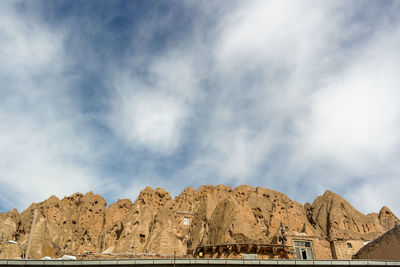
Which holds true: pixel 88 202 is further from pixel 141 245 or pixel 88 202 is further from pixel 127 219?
pixel 141 245

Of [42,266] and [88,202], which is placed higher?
[88,202]

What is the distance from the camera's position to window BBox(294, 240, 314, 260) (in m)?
40.0

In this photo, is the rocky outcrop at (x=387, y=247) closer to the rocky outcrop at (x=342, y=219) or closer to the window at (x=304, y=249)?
the window at (x=304, y=249)

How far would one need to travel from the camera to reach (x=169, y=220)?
229 feet

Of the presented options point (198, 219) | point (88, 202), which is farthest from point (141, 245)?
point (88, 202)

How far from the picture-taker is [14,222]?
253 feet

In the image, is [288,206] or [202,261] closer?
[202,261]

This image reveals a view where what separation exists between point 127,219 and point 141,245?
8.64 metres

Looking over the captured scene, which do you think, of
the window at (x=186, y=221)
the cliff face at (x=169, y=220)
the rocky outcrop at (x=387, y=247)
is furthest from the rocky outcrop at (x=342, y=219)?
the rocky outcrop at (x=387, y=247)

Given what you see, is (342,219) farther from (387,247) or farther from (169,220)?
(387,247)

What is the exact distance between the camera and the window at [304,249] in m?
40.0

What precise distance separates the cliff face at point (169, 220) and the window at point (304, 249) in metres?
14.4

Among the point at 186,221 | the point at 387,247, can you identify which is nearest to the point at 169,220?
the point at 186,221

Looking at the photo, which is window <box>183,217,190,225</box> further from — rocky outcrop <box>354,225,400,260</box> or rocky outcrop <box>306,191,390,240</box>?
rocky outcrop <box>354,225,400,260</box>
